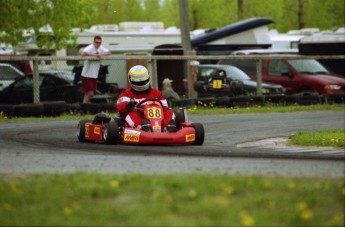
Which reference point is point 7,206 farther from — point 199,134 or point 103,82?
point 103,82

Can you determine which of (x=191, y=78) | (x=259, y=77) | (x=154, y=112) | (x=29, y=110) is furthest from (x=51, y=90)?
(x=154, y=112)

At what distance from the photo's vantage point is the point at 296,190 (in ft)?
26.6

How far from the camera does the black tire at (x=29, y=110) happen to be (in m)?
21.3

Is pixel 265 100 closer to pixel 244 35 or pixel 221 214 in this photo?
pixel 244 35

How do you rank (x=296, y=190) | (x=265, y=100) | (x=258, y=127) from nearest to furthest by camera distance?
(x=296, y=190) → (x=258, y=127) → (x=265, y=100)

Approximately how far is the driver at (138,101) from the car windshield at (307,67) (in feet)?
46.3

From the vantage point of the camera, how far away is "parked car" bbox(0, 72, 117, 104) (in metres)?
24.1

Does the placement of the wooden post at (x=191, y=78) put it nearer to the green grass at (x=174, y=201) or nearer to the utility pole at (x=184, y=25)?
the utility pole at (x=184, y=25)

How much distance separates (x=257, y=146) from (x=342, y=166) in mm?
4370

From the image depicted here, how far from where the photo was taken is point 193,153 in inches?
514

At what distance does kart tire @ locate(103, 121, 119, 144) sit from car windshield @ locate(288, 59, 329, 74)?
15067mm

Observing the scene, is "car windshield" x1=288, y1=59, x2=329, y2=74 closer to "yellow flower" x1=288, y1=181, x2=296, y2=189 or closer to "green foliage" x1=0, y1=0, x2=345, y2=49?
"green foliage" x1=0, y1=0, x2=345, y2=49

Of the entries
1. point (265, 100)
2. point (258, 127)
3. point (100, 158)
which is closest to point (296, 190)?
point (100, 158)

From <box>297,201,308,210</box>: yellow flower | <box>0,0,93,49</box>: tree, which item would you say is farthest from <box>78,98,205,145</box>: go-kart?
<box>0,0,93,49</box>: tree
